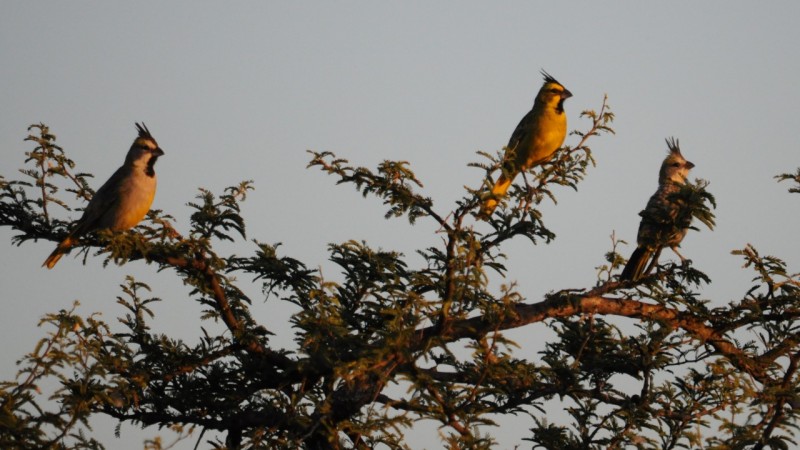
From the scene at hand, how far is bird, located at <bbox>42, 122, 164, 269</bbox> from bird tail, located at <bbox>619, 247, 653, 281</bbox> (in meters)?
3.66

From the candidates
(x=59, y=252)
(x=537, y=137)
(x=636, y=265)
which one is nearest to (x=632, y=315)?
(x=636, y=265)

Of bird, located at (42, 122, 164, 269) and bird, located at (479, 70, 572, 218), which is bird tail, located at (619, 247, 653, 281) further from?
bird, located at (42, 122, 164, 269)

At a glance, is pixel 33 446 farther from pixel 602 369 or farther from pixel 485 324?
Result: pixel 602 369

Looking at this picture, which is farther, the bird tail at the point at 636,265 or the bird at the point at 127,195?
the bird at the point at 127,195

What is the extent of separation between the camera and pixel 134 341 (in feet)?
21.2

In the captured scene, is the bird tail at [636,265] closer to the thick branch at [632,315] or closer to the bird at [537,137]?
the thick branch at [632,315]

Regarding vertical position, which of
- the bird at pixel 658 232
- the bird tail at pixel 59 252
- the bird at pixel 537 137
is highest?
the bird at pixel 537 137

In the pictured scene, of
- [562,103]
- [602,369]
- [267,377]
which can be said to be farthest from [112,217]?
[562,103]

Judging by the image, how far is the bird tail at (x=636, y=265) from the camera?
6547 millimetres

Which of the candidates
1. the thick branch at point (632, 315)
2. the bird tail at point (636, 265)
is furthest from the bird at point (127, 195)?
the bird tail at point (636, 265)

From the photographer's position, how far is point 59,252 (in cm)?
671

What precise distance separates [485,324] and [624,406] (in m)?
1.07

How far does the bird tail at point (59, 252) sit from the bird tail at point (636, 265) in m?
3.68

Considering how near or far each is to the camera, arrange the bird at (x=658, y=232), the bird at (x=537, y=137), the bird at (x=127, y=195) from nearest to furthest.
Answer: the bird at (x=658, y=232)
the bird at (x=127, y=195)
the bird at (x=537, y=137)
